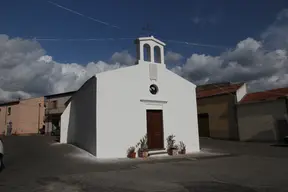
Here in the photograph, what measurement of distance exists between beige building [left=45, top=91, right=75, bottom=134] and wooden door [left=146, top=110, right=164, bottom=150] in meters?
28.1

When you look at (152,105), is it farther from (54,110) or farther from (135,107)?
(54,110)

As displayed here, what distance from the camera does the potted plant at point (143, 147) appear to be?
43.8 ft

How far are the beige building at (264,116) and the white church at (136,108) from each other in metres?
9.75

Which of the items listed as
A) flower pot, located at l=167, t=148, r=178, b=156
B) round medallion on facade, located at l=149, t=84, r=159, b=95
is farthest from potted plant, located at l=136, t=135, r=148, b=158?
round medallion on facade, located at l=149, t=84, r=159, b=95

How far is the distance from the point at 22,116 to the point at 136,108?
3299 cm

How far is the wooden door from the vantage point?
14.6 metres

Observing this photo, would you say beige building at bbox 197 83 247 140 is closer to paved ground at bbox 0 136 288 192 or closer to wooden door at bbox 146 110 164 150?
wooden door at bbox 146 110 164 150

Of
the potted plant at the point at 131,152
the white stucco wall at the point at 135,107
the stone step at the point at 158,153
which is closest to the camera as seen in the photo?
the white stucco wall at the point at 135,107

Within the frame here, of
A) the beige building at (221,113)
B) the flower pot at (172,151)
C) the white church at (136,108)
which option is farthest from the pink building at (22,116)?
the flower pot at (172,151)

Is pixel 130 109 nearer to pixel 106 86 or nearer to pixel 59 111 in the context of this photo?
pixel 106 86

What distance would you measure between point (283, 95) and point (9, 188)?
22007 millimetres

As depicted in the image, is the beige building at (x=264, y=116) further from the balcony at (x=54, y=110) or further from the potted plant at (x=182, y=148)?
the balcony at (x=54, y=110)

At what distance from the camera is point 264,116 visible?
2261cm

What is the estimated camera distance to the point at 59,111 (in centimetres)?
4128
